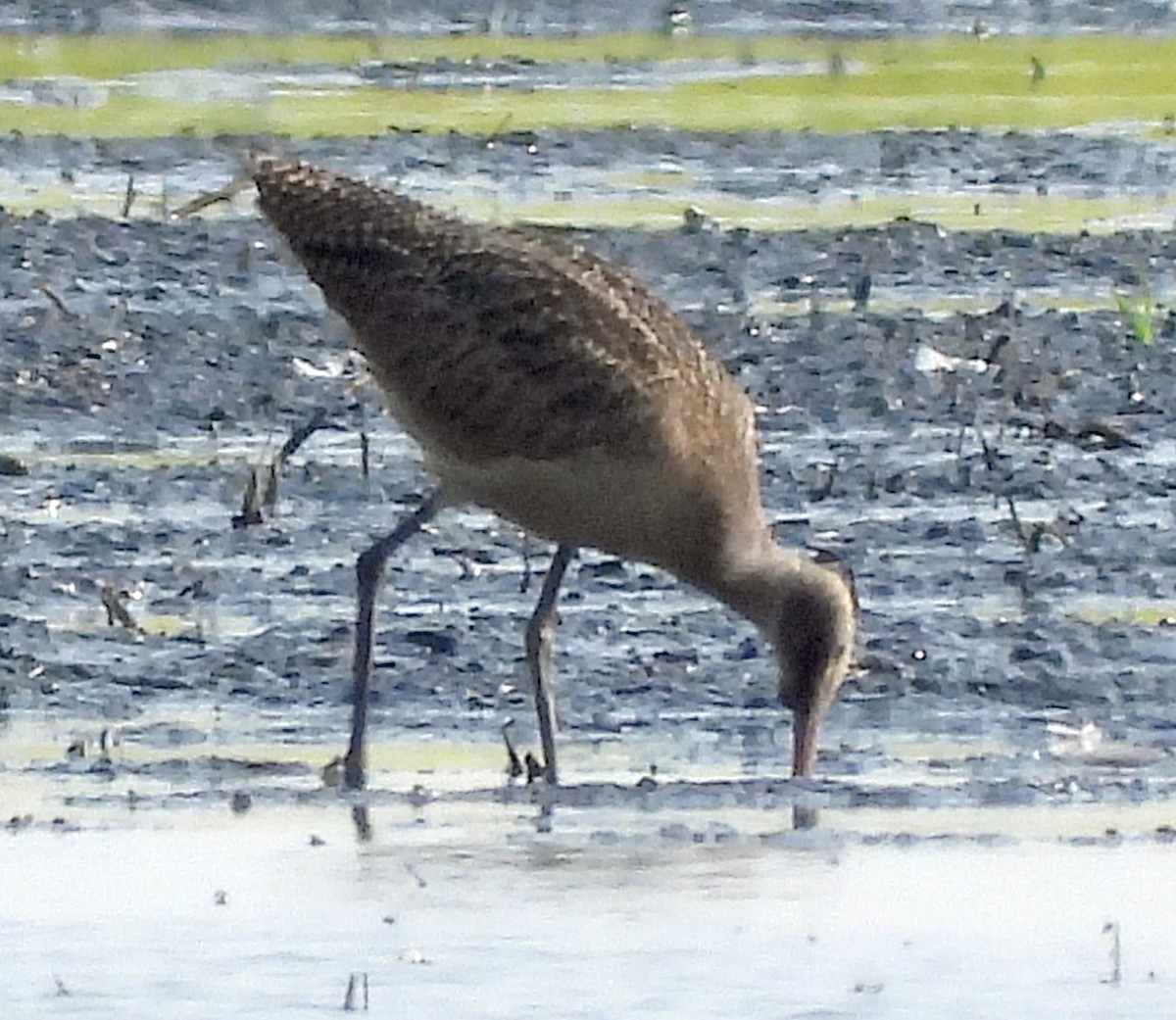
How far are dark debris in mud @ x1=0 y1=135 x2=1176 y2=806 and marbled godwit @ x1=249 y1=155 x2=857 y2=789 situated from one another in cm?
23

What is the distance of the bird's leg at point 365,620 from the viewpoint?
8125 millimetres

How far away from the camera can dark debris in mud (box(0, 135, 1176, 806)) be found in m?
8.74

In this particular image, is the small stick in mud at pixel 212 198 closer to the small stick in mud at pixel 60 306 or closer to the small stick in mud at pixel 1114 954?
the small stick in mud at pixel 60 306

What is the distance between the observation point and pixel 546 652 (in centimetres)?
861

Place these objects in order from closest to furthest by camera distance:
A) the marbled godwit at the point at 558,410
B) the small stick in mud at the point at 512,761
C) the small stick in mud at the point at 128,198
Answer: the small stick in mud at the point at 512,761 < the marbled godwit at the point at 558,410 < the small stick in mud at the point at 128,198

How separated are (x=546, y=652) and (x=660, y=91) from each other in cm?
818

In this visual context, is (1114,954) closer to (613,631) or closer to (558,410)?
(558,410)

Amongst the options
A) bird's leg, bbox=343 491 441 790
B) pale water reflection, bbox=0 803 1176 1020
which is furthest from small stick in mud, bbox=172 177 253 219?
pale water reflection, bbox=0 803 1176 1020

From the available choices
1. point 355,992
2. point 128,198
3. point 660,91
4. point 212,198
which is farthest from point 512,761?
point 660,91

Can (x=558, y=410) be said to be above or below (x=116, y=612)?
above

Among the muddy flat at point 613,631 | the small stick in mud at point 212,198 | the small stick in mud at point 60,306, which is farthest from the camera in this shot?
the small stick in mud at point 60,306

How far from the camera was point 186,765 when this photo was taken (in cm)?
803

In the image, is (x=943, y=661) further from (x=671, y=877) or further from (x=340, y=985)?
(x=340, y=985)

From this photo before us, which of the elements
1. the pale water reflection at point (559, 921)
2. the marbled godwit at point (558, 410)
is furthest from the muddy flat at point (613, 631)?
the marbled godwit at point (558, 410)
